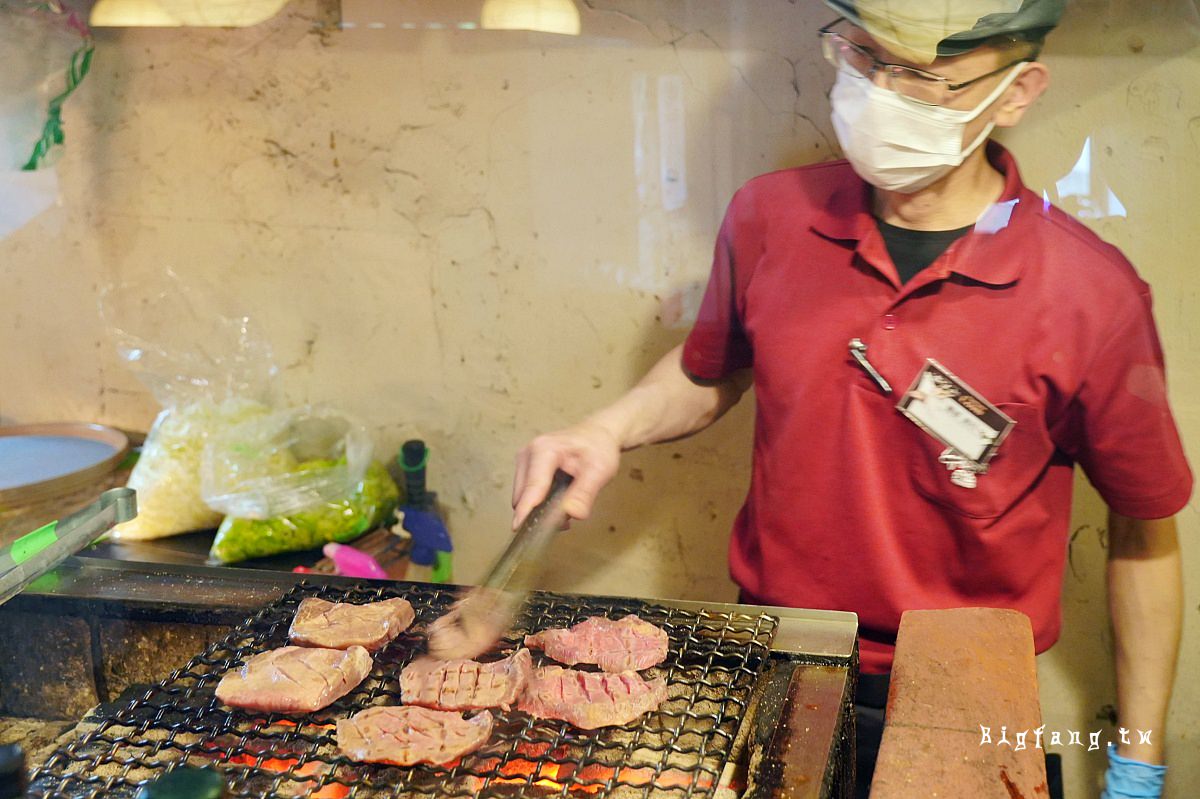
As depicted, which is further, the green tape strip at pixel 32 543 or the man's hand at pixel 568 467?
the man's hand at pixel 568 467

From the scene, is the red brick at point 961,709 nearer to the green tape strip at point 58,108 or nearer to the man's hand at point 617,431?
the man's hand at point 617,431

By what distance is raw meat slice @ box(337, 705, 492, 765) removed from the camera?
139 cm

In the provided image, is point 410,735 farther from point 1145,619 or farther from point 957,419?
point 1145,619

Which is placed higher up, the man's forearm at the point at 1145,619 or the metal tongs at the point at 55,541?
the metal tongs at the point at 55,541

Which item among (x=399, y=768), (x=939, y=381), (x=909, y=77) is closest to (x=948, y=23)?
(x=909, y=77)

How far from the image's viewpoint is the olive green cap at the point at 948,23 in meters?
1.82

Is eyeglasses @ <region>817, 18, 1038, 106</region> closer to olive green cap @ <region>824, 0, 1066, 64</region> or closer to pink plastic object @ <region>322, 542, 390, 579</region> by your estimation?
olive green cap @ <region>824, 0, 1066, 64</region>

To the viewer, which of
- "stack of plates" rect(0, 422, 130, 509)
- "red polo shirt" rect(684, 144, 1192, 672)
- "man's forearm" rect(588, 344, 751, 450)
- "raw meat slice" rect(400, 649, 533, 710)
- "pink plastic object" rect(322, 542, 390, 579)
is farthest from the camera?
"stack of plates" rect(0, 422, 130, 509)

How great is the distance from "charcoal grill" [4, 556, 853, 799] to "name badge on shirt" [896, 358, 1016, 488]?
509mm

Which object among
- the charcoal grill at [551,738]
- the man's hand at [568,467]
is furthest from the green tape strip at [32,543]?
the man's hand at [568,467]

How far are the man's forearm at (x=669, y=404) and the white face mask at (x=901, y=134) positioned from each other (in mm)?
611

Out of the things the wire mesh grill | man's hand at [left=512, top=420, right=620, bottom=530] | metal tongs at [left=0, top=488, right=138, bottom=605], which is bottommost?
→ the wire mesh grill

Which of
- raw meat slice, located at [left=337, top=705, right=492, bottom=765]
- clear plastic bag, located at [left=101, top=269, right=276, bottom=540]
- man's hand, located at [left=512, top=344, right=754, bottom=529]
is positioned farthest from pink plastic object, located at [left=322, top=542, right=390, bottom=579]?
raw meat slice, located at [left=337, top=705, right=492, bottom=765]

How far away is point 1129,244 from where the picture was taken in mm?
2264
